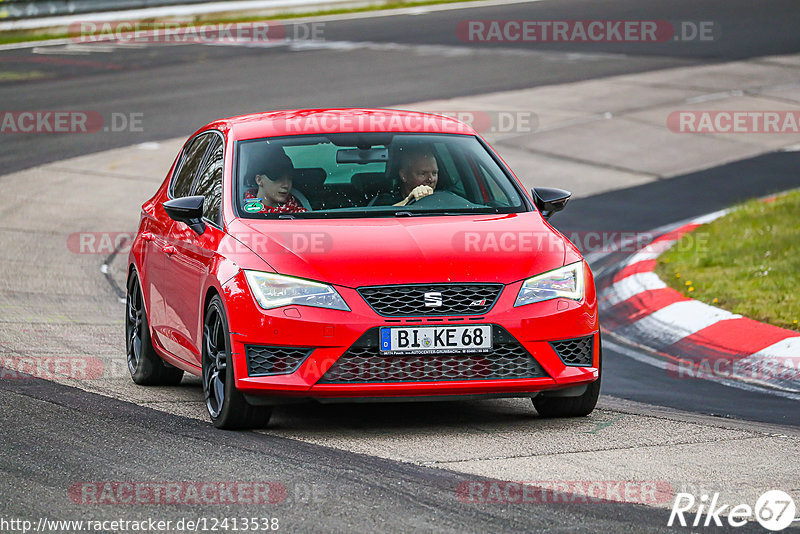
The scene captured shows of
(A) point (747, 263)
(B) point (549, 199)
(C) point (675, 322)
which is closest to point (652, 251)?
(A) point (747, 263)

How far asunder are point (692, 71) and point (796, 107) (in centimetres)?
408

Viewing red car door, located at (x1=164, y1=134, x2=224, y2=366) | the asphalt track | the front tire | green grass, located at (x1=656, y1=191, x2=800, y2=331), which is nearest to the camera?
the asphalt track

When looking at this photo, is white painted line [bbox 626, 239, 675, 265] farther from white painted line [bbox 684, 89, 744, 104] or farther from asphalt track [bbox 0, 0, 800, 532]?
white painted line [bbox 684, 89, 744, 104]

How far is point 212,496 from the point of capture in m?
5.57

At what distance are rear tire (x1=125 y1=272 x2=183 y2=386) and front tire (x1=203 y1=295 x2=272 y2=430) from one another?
1.38 meters

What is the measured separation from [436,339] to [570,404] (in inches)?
40.6

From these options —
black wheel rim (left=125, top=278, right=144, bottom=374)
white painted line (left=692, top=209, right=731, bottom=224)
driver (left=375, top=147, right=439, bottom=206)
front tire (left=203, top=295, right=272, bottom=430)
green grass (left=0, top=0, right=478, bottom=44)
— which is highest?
driver (left=375, top=147, right=439, bottom=206)

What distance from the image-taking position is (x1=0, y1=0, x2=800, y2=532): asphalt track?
5426mm

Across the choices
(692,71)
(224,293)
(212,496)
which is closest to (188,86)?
(692,71)

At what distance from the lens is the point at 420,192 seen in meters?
7.78

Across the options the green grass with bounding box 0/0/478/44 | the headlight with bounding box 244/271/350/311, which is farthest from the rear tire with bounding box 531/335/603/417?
the green grass with bounding box 0/0/478/44

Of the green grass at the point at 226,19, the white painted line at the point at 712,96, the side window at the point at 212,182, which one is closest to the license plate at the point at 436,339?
the side window at the point at 212,182

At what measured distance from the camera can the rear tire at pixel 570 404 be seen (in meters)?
7.23

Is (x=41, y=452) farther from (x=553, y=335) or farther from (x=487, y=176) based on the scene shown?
(x=487, y=176)
